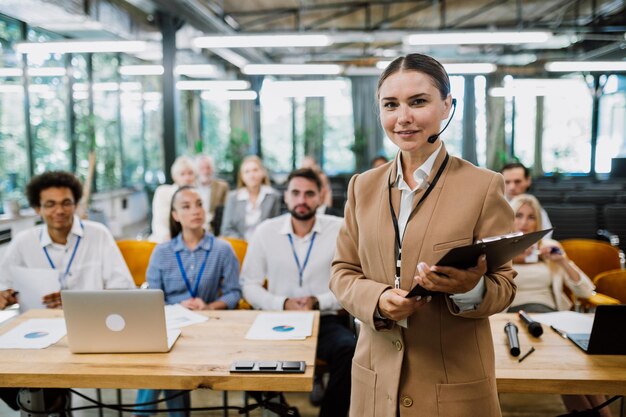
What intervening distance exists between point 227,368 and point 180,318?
0.66m

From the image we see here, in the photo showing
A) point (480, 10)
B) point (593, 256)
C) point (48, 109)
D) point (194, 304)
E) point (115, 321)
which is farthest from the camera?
point (480, 10)

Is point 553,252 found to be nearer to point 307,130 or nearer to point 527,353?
point 527,353

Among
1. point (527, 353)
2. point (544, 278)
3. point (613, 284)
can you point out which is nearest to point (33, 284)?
point (527, 353)

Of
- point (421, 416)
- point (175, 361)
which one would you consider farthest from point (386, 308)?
point (175, 361)

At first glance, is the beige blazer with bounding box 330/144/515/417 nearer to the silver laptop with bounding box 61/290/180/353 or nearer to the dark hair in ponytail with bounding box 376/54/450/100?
the dark hair in ponytail with bounding box 376/54/450/100

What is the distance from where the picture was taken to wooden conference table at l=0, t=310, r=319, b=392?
72.4 inches

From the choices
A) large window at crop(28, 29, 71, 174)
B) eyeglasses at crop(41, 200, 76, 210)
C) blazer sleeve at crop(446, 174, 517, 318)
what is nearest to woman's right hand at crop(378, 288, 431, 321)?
blazer sleeve at crop(446, 174, 517, 318)

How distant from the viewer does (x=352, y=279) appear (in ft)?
5.11

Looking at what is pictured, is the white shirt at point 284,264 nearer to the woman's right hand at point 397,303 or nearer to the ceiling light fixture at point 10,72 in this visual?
the woman's right hand at point 397,303

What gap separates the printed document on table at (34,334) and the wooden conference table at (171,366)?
49 mm

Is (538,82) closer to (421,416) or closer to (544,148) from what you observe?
(544,148)

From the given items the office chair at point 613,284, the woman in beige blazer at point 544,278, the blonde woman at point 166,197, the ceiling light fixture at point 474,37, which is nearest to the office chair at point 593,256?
the office chair at point 613,284

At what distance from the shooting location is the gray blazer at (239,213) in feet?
18.0

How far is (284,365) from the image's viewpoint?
6.15ft
